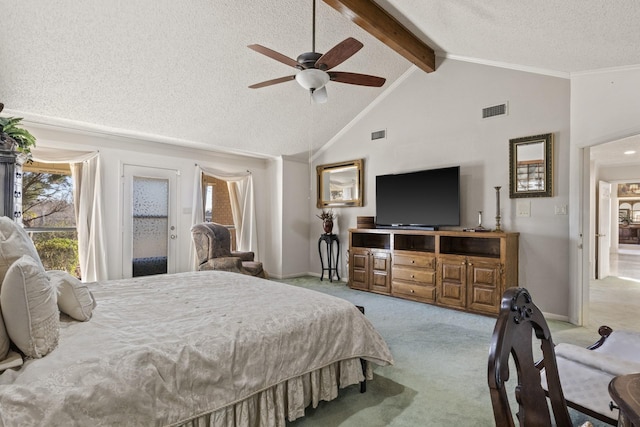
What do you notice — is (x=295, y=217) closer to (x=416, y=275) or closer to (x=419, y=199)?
(x=419, y=199)

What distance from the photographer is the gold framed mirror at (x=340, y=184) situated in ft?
19.5

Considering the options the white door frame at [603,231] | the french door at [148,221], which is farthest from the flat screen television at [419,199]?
the white door frame at [603,231]

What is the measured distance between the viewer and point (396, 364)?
267cm

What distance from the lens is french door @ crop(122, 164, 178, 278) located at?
16.5 feet

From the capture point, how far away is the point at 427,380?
7.89ft

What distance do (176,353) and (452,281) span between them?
12.3 ft

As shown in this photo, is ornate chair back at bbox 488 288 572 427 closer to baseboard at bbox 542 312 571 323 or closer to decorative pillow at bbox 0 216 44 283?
decorative pillow at bbox 0 216 44 283

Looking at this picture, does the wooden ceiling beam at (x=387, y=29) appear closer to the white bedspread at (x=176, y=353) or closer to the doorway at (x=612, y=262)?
the doorway at (x=612, y=262)

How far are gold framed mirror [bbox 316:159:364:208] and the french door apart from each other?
2.68 metres

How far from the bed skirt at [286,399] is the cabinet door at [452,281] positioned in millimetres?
2540

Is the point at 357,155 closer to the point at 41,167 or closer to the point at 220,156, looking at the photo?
the point at 220,156

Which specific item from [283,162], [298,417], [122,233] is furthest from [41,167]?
[298,417]

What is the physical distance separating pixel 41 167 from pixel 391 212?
5.00 metres

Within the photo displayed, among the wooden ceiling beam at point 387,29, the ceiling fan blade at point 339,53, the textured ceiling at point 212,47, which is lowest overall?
the ceiling fan blade at point 339,53
